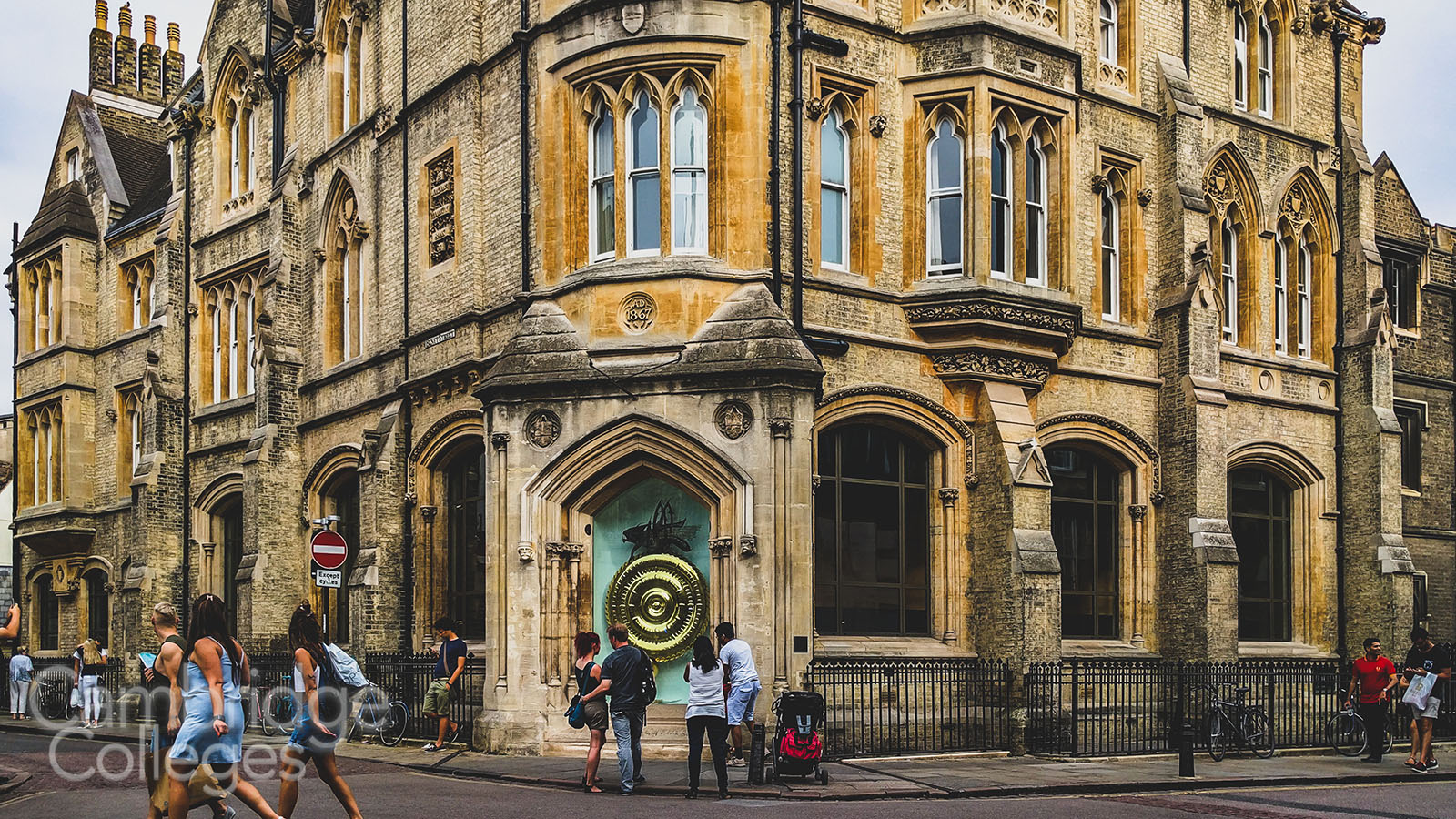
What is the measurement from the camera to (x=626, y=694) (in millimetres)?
15398

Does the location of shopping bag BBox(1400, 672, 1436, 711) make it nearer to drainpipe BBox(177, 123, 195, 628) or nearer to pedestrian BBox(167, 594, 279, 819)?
pedestrian BBox(167, 594, 279, 819)

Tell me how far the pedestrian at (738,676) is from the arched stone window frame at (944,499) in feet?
15.1

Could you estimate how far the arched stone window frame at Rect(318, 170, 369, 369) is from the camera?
27438 mm

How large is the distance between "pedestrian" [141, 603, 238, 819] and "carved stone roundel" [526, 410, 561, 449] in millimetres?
8323

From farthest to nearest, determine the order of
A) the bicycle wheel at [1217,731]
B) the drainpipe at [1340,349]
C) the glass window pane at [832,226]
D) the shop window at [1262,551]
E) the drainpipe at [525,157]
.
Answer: the drainpipe at [1340,349], the shop window at [1262,551], the drainpipe at [525,157], the glass window pane at [832,226], the bicycle wheel at [1217,731]

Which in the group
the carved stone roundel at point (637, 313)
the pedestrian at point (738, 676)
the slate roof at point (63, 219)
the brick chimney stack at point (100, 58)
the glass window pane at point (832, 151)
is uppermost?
the brick chimney stack at point (100, 58)

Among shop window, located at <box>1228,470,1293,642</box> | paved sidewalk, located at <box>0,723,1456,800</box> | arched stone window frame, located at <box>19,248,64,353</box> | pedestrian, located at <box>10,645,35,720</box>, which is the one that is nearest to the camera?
paved sidewalk, located at <box>0,723,1456,800</box>

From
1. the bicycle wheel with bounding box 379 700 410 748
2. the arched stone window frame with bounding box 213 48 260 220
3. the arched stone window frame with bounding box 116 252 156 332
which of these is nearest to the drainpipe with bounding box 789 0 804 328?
the bicycle wheel with bounding box 379 700 410 748

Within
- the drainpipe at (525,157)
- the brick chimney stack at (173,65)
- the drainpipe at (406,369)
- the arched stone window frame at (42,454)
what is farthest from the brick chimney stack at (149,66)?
the drainpipe at (525,157)

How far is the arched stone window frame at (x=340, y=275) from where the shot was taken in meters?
27.4

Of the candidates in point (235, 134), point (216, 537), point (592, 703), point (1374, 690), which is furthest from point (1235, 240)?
point (216, 537)

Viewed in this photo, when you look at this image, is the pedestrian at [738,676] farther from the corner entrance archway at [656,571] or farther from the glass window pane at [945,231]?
the glass window pane at [945,231]

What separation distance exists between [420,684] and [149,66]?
87.6 ft

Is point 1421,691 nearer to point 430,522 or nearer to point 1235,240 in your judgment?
point 1235,240
